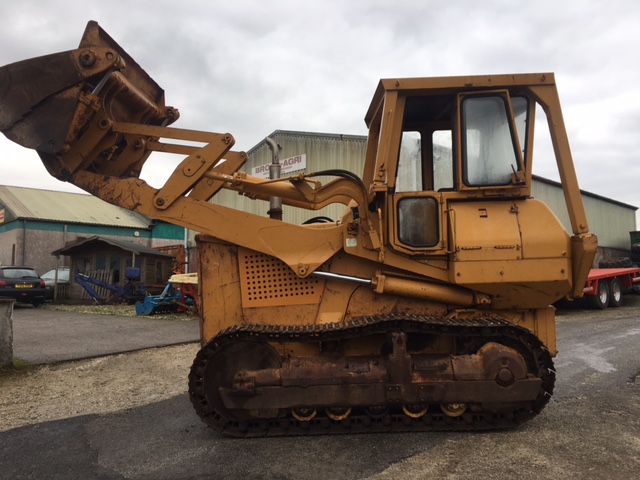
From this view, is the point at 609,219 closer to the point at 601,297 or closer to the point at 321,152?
the point at 601,297

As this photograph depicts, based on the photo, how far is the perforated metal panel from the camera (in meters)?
4.66

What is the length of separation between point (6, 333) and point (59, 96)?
14.1 ft

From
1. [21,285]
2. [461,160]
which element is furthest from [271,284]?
[21,285]

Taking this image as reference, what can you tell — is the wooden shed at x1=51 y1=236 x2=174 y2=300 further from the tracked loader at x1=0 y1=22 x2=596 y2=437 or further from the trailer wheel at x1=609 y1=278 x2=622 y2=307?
the trailer wheel at x1=609 y1=278 x2=622 y2=307

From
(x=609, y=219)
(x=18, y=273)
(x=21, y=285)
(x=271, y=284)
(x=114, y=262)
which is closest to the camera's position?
(x=271, y=284)

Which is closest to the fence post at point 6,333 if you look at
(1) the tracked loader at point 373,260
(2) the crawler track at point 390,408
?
(1) the tracked loader at point 373,260

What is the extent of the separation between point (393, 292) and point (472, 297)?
755 mm

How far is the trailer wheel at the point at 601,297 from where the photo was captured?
14336mm

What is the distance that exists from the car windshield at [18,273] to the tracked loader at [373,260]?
16.9m

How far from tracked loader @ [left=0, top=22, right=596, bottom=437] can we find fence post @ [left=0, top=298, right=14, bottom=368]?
3556 millimetres

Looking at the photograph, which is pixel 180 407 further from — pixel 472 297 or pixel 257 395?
pixel 472 297

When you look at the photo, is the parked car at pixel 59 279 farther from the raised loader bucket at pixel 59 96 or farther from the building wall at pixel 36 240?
the raised loader bucket at pixel 59 96

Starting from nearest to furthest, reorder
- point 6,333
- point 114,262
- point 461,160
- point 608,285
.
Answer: point 461,160 < point 6,333 < point 608,285 < point 114,262

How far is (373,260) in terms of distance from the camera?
4.45m
